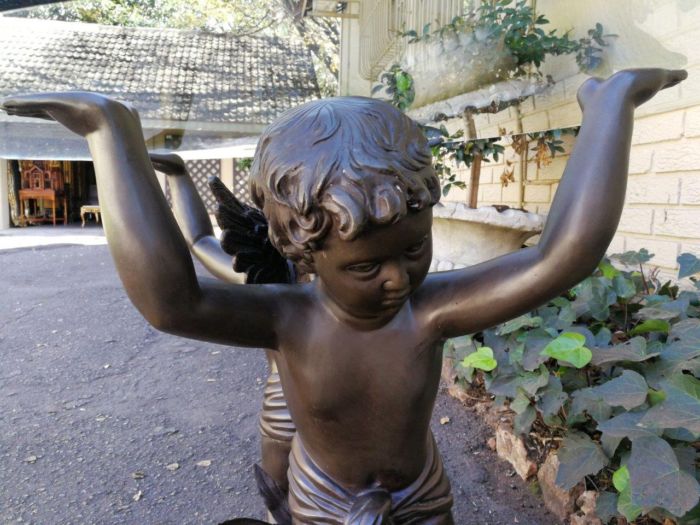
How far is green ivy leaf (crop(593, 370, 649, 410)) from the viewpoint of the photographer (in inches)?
56.9

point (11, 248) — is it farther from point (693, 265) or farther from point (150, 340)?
point (693, 265)

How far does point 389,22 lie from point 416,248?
A: 239 inches

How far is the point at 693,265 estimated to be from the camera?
197cm

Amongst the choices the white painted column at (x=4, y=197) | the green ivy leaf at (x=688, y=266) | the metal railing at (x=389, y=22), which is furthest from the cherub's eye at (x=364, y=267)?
the white painted column at (x=4, y=197)

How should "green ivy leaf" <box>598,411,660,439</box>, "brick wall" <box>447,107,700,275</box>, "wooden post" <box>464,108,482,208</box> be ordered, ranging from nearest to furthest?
"green ivy leaf" <box>598,411,660,439</box>, "brick wall" <box>447,107,700,275</box>, "wooden post" <box>464,108,482,208</box>

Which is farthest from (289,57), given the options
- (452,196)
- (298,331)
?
(298,331)

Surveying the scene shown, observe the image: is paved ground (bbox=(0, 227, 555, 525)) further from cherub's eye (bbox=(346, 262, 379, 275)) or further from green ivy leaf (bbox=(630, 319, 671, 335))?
cherub's eye (bbox=(346, 262, 379, 275))

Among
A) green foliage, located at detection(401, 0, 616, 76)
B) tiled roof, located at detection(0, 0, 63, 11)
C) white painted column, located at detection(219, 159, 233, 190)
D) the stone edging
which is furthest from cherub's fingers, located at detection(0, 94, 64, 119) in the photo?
white painted column, located at detection(219, 159, 233, 190)

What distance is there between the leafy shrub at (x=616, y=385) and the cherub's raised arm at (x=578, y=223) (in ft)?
2.42

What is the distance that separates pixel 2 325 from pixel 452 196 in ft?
15.5

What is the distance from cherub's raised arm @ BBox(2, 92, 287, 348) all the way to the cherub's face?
224 mm

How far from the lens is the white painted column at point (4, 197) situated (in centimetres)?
1277

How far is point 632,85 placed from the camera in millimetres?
870

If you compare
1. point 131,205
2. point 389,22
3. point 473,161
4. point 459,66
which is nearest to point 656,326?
point 131,205
